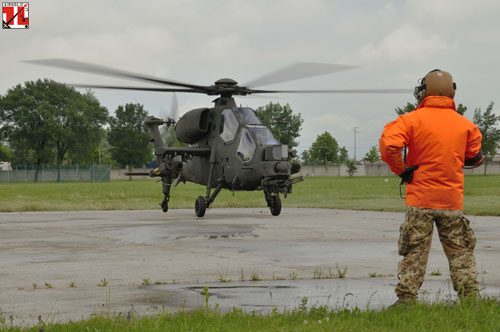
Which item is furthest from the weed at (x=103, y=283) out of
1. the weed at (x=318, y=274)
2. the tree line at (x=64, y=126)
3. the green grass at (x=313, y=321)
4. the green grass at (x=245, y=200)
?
the tree line at (x=64, y=126)

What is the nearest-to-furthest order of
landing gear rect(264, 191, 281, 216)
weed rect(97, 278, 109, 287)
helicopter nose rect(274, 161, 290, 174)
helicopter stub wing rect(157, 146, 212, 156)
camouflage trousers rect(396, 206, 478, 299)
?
1. camouflage trousers rect(396, 206, 478, 299)
2. weed rect(97, 278, 109, 287)
3. helicopter nose rect(274, 161, 290, 174)
4. landing gear rect(264, 191, 281, 216)
5. helicopter stub wing rect(157, 146, 212, 156)

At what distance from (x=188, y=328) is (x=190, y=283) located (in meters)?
2.46

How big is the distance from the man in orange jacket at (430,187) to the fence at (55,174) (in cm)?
9286

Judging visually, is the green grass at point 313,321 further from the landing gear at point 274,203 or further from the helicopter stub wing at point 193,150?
the helicopter stub wing at point 193,150

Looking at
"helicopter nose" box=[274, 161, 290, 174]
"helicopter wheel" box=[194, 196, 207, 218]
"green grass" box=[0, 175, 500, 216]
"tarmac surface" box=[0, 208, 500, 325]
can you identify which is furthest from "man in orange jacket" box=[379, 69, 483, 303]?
"green grass" box=[0, 175, 500, 216]

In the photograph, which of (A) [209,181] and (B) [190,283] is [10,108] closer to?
(A) [209,181]

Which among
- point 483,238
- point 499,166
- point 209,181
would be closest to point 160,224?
point 209,181

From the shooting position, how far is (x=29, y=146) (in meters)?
99.8

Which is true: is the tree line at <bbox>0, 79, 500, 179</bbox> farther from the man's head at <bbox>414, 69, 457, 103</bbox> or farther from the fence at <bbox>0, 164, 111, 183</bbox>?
the man's head at <bbox>414, 69, 457, 103</bbox>

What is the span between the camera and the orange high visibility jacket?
19.0ft

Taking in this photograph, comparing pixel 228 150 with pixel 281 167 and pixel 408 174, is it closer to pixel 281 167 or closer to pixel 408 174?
pixel 281 167

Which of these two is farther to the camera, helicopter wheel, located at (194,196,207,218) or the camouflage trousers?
helicopter wheel, located at (194,196,207,218)

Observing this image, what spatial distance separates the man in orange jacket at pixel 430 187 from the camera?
226 inches

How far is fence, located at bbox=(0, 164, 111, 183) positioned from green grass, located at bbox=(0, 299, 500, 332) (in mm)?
93172
